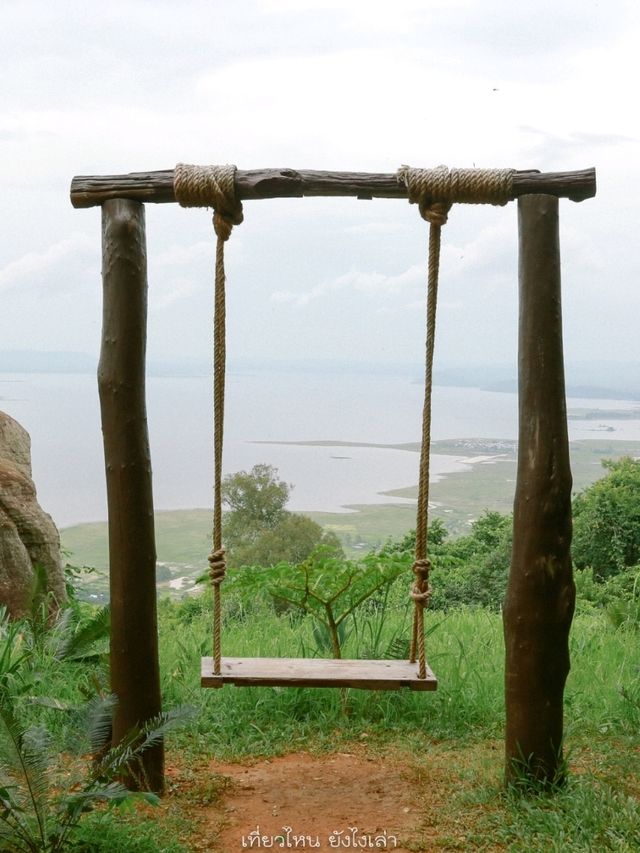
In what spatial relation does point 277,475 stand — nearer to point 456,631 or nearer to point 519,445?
point 456,631

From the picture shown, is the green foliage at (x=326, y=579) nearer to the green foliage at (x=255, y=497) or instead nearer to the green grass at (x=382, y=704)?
the green grass at (x=382, y=704)

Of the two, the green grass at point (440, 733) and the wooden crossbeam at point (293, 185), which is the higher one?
the wooden crossbeam at point (293, 185)

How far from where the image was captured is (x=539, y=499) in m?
3.48

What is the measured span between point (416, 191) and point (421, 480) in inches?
40.5

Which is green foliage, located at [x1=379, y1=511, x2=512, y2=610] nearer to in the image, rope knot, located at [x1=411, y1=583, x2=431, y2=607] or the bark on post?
rope knot, located at [x1=411, y1=583, x2=431, y2=607]

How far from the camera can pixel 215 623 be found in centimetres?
363

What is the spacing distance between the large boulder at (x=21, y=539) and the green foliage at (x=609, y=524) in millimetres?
4303

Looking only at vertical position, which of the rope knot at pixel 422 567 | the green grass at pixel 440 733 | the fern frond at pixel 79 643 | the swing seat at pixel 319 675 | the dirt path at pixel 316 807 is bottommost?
the dirt path at pixel 316 807

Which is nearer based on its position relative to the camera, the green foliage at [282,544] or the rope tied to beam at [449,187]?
the rope tied to beam at [449,187]

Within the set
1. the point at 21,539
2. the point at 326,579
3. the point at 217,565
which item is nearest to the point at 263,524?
the point at 21,539

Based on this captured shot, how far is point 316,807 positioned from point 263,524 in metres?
6.13

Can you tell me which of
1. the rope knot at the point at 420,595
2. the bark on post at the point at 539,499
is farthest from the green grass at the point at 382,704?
the rope knot at the point at 420,595

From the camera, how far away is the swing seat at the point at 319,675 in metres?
3.45

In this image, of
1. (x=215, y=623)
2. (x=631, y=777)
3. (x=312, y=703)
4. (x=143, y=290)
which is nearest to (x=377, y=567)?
(x=312, y=703)
